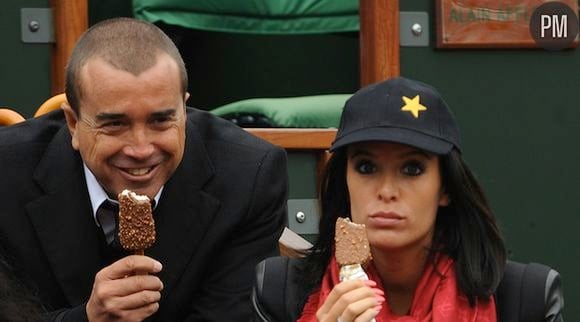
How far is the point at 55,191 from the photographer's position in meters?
4.21

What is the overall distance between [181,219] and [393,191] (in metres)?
0.86

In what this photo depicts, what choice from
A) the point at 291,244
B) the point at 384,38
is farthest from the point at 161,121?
the point at 384,38

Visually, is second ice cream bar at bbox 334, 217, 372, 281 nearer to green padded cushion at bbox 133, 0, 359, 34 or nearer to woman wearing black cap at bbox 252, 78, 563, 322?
woman wearing black cap at bbox 252, 78, 563, 322

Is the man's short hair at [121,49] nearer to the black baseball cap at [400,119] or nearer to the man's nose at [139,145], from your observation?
the man's nose at [139,145]

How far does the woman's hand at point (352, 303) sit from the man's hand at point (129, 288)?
19.5 inches

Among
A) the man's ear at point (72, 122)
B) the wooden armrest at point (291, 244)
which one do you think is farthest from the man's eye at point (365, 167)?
the wooden armrest at point (291, 244)

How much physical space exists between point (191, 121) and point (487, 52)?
1.81 meters

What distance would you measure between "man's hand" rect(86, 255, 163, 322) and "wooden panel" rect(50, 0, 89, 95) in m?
1.94

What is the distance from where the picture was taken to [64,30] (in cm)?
547

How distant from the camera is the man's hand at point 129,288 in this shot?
358cm

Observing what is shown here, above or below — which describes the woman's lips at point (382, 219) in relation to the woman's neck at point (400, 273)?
above

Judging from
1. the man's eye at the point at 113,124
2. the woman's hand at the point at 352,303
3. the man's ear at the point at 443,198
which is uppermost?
the man's eye at the point at 113,124

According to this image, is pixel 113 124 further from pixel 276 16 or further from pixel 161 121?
pixel 276 16

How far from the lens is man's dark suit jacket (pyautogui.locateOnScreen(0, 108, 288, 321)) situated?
165 inches
